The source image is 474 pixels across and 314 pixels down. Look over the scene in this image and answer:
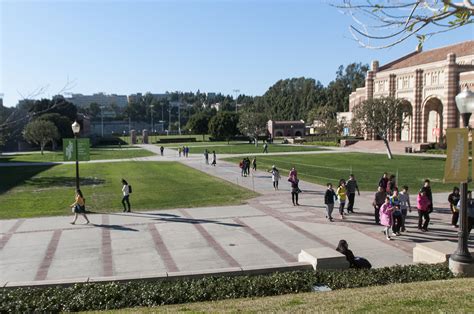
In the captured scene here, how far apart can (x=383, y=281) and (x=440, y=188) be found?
62.4 ft

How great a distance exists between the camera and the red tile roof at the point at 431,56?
66.3 m

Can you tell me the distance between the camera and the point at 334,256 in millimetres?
10398

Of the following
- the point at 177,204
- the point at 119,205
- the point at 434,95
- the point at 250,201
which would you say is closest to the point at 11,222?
the point at 119,205

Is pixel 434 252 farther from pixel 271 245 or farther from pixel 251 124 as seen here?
pixel 251 124

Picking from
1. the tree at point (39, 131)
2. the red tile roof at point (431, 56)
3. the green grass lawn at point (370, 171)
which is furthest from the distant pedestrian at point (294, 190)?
the tree at point (39, 131)

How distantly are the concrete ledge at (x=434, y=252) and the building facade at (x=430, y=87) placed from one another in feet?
164

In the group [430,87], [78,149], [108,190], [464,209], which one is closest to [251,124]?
[430,87]

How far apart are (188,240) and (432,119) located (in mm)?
59574

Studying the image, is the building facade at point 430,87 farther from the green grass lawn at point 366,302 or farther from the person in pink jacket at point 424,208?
the green grass lawn at point 366,302

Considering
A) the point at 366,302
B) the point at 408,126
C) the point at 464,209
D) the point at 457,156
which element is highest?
the point at 408,126

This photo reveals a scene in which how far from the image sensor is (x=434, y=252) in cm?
1105

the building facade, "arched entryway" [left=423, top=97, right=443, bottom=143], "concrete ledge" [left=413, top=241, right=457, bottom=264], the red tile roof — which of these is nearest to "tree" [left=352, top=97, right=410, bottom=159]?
the building facade

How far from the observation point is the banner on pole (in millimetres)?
9469

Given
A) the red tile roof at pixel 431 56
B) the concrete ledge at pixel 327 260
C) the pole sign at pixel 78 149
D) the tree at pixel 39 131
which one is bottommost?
the concrete ledge at pixel 327 260
